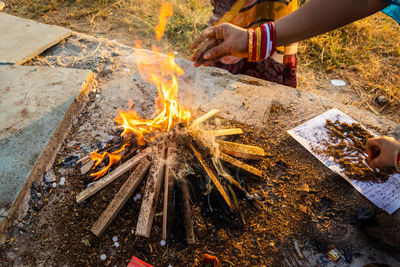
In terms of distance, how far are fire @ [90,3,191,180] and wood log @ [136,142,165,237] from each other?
0.86 ft

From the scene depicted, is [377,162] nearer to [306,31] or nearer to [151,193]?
[306,31]

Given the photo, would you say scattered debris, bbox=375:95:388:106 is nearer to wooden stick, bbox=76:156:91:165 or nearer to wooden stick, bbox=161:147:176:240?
wooden stick, bbox=161:147:176:240

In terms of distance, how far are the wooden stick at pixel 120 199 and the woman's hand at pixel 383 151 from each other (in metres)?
2.01

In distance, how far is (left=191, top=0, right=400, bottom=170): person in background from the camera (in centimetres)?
181

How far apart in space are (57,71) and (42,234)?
2.09 meters

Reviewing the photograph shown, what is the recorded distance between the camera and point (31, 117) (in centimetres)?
249

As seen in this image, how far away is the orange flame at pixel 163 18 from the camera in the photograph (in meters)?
5.19

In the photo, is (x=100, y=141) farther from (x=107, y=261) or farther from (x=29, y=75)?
(x=29, y=75)

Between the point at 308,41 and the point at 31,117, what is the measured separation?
5203 mm

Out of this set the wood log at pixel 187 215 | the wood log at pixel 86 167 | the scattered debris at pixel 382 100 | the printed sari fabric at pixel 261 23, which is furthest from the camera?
the scattered debris at pixel 382 100

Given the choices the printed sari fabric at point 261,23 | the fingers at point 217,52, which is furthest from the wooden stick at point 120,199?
the printed sari fabric at point 261,23

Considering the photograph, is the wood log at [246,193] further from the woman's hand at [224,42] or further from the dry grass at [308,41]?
the dry grass at [308,41]

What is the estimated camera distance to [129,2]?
6.03m

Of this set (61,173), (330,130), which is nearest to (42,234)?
(61,173)
